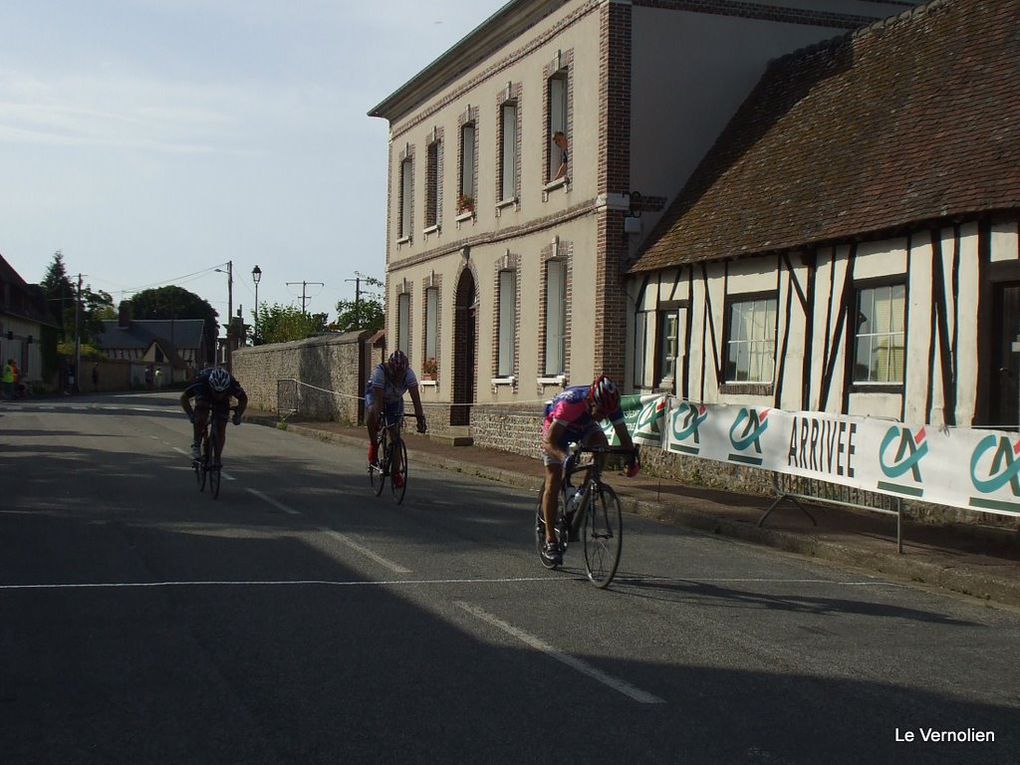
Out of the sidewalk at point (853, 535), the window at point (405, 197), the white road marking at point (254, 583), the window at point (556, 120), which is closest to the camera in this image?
the white road marking at point (254, 583)

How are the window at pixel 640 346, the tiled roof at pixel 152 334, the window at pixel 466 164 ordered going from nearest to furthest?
1. the window at pixel 640 346
2. the window at pixel 466 164
3. the tiled roof at pixel 152 334

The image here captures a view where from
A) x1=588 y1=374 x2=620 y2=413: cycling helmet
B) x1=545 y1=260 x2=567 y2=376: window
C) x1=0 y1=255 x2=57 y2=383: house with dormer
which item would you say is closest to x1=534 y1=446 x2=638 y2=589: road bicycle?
x1=588 y1=374 x2=620 y2=413: cycling helmet

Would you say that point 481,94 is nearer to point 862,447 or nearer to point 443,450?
point 443,450

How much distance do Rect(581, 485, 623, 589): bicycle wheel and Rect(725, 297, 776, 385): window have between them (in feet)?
25.6

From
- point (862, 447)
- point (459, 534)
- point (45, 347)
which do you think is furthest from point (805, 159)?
point (45, 347)

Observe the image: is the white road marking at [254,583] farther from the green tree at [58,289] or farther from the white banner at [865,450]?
the green tree at [58,289]

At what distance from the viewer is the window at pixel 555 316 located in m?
22.8

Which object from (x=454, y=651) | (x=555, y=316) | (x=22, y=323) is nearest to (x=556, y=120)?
(x=555, y=316)

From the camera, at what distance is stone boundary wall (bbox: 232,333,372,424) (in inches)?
1336

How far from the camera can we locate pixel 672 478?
18.4 meters

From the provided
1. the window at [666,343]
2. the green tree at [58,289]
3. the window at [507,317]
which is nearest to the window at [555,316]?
the window at [507,317]

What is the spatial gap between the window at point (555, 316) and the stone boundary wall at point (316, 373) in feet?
36.1

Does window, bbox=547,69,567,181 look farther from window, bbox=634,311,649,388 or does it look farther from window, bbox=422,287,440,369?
window, bbox=422,287,440,369

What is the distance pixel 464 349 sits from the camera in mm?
27938
